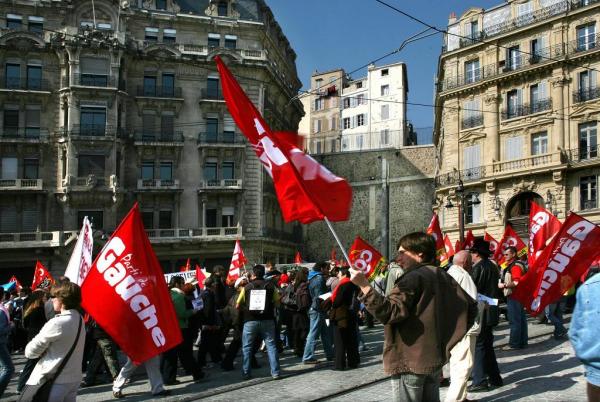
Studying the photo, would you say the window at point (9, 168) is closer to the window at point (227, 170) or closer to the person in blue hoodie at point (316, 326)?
the window at point (227, 170)

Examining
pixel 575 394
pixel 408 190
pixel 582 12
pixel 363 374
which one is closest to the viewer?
pixel 575 394

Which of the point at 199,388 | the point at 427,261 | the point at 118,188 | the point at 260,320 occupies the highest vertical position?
the point at 118,188

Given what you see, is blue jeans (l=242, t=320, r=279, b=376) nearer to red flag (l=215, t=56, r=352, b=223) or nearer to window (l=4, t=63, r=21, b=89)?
red flag (l=215, t=56, r=352, b=223)

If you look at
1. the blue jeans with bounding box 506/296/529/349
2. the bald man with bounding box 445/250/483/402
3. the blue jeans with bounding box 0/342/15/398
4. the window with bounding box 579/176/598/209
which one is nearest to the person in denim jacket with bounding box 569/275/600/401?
the bald man with bounding box 445/250/483/402

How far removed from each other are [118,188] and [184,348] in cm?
3076

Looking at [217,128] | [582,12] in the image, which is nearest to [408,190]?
A: [217,128]

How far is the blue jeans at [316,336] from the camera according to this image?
1099 cm

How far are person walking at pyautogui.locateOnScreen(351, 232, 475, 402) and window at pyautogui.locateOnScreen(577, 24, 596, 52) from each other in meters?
33.3

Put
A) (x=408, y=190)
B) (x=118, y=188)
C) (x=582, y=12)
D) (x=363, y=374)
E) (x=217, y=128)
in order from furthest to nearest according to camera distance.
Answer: (x=408, y=190) < (x=217, y=128) < (x=118, y=188) < (x=582, y=12) < (x=363, y=374)

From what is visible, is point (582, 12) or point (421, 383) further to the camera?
point (582, 12)

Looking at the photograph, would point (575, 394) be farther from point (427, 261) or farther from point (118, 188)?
point (118, 188)

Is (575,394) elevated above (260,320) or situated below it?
below

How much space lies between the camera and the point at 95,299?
766 cm

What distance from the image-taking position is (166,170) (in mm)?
41000
